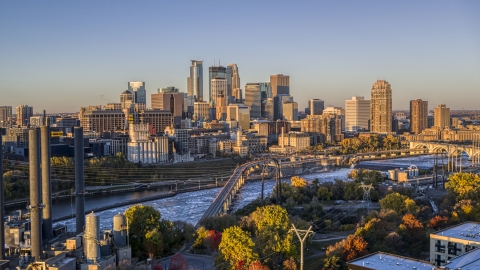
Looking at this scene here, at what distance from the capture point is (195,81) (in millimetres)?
77500

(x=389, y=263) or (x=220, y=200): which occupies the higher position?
(x=389, y=263)

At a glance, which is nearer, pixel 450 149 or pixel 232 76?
pixel 450 149

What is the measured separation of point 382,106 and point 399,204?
41.6m

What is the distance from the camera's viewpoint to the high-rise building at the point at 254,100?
63.1m

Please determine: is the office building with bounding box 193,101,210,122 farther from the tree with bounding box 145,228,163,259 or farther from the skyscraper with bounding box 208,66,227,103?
the tree with bounding box 145,228,163,259

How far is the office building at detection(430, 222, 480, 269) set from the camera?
327 inches

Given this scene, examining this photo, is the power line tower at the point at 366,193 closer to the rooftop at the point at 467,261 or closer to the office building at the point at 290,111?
the rooftop at the point at 467,261

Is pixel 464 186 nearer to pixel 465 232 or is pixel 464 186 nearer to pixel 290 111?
pixel 465 232

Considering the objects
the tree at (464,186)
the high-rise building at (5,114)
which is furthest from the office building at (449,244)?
the high-rise building at (5,114)

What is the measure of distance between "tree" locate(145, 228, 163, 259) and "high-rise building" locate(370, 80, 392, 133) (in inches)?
1773

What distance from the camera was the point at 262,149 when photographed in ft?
127

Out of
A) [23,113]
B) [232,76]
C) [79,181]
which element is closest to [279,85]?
[232,76]

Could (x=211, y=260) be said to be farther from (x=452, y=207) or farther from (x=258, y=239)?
(x=452, y=207)

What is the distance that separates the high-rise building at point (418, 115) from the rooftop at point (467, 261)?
4934 centimetres
